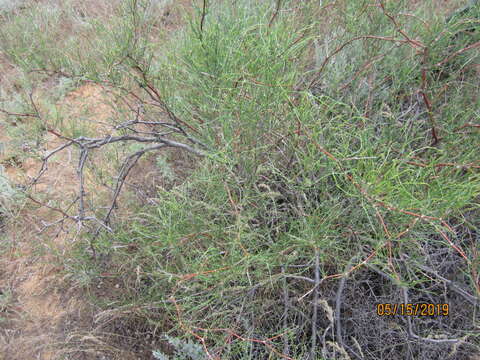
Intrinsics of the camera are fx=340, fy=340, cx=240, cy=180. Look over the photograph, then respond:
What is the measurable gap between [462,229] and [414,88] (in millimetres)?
811

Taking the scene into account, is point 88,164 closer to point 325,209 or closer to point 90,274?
point 90,274

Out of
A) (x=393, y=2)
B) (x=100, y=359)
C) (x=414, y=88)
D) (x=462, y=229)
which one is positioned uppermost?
(x=393, y=2)

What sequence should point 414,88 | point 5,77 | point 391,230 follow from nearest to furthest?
point 391,230, point 414,88, point 5,77

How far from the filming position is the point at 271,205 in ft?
5.64

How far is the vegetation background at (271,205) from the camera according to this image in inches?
52.1

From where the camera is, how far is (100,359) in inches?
70.3

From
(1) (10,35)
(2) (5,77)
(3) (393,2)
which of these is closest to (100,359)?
(3) (393,2)

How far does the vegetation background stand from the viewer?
1.32m
